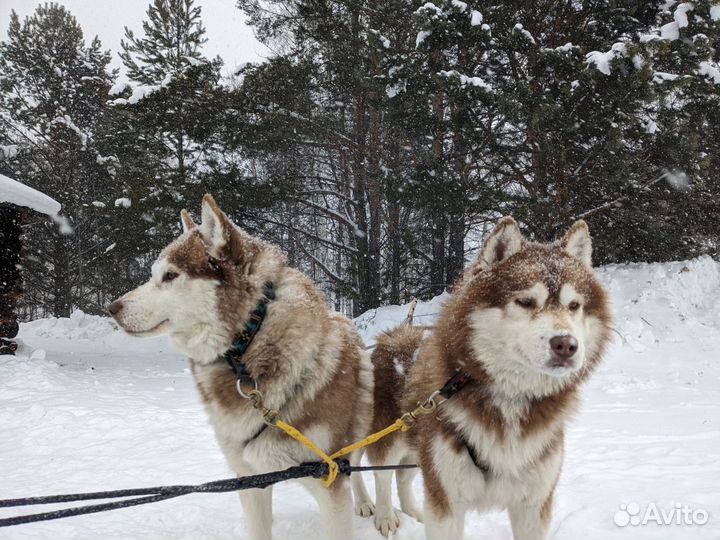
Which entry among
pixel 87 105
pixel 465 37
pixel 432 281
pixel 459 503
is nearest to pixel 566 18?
pixel 465 37

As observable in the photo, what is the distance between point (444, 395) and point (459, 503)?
55 cm

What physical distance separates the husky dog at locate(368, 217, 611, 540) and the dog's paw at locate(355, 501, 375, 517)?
1219 mm

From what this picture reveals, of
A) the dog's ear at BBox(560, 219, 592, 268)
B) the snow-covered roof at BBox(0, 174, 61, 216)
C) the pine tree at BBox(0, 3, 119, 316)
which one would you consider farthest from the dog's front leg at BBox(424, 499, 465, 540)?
the pine tree at BBox(0, 3, 119, 316)

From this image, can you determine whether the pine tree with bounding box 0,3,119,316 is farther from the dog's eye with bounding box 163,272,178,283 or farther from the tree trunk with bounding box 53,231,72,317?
the dog's eye with bounding box 163,272,178,283

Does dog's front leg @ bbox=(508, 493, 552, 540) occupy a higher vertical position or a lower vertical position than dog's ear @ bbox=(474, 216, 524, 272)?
lower

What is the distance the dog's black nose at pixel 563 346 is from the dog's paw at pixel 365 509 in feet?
7.14

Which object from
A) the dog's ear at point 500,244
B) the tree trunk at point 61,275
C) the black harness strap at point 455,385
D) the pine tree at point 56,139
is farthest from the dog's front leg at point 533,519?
the tree trunk at point 61,275

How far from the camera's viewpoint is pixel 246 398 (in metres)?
2.52

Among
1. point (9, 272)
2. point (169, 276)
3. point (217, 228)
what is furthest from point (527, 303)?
point (9, 272)

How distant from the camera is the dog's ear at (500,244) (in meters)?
2.48

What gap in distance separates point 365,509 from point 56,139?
76.1ft

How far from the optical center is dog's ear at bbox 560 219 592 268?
2.61 metres

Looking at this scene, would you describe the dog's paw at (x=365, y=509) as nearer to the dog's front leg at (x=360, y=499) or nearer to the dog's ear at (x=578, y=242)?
the dog's front leg at (x=360, y=499)

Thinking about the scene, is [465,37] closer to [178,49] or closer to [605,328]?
[605,328]
